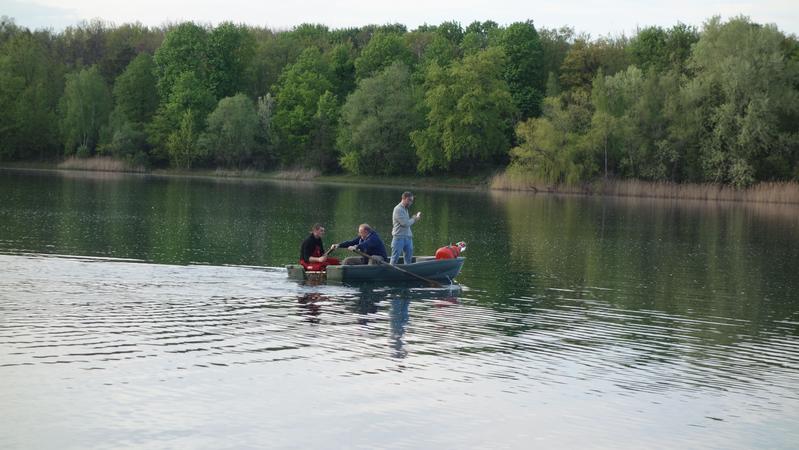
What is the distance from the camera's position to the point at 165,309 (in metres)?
19.4

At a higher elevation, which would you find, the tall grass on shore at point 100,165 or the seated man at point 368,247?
the tall grass on shore at point 100,165

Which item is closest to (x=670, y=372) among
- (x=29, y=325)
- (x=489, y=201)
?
(x=29, y=325)

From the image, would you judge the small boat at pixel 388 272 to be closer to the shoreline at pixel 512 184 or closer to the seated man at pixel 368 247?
the seated man at pixel 368 247

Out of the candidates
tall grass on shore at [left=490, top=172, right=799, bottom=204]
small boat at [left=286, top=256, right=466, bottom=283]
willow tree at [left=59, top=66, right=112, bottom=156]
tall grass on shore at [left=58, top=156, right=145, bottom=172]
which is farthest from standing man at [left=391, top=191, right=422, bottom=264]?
willow tree at [left=59, top=66, right=112, bottom=156]

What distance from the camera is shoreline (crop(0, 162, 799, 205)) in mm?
71875

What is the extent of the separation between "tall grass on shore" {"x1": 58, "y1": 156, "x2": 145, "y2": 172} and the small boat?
7468 cm

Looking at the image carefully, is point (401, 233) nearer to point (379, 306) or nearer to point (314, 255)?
point (314, 255)

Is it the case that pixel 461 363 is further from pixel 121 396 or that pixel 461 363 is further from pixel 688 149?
pixel 688 149

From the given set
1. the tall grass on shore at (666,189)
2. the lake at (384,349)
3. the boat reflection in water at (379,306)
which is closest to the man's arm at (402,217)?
the boat reflection in water at (379,306)

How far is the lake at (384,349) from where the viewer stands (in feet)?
40.1

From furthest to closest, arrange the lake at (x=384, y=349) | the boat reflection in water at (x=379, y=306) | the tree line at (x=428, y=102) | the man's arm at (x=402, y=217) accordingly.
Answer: the tree line at (x=428, y=102) < the man's arm at (x=402, y=217) < the boat reflection in water at (x=379, y=306) < the lake at (x=384, y=349)

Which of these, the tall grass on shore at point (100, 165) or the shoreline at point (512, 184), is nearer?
the shoreline at point (512, 184)

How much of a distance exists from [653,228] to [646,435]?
3532cm

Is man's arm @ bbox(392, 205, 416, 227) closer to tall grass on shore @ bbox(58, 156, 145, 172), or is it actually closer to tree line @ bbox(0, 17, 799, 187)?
tree line @ bbox(0, 17, 799, 187)
